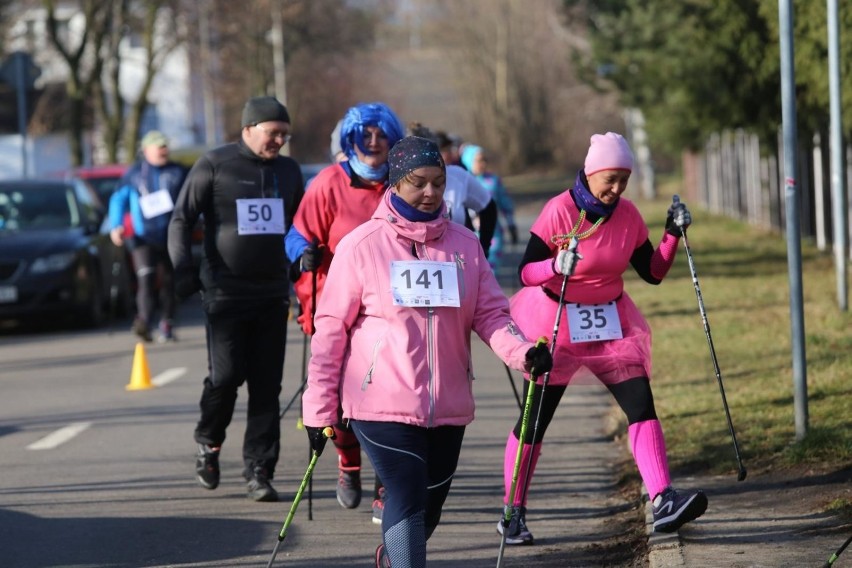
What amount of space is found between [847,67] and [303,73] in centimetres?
5223

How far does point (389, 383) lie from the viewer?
17.8ft

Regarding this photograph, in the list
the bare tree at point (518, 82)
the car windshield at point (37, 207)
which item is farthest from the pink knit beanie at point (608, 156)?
the bare tree at point (518, 82)

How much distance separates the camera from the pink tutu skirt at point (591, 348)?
23.0 feet

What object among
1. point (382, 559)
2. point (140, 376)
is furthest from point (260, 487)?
point (140, 376)

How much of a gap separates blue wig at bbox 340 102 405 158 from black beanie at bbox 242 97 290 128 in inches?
23.7

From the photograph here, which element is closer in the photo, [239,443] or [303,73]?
[239,443]

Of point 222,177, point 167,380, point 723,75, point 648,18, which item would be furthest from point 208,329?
point 648,18

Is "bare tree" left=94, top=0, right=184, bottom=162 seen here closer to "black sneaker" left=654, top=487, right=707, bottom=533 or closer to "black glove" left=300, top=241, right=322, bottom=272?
"black glove" left=300, top=241, right=322, bottom=272

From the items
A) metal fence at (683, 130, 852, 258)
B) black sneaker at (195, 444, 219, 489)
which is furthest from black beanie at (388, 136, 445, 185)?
metal fence at (683, 130, 852, 258)

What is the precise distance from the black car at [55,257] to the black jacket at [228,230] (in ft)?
32.1

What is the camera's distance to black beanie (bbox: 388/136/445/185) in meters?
5.51

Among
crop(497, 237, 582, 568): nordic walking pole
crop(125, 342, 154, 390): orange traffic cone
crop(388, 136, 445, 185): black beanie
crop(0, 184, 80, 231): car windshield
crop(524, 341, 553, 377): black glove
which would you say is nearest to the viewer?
crop(524, 341, 553, 377): black glove

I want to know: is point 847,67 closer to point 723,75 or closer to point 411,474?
point 723,75

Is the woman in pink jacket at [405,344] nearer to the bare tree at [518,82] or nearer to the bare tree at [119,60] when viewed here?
the bare tree at [119,60]
